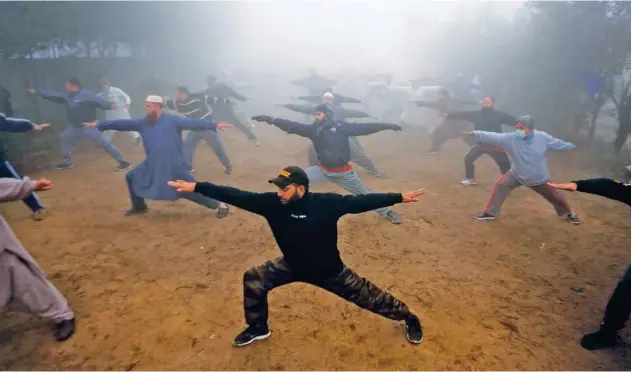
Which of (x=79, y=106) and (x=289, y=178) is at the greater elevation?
(x=289, y=178)

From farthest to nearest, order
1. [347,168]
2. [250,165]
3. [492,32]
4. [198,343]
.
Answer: [492,32] < [250,165] < [347,168] < [198,343]

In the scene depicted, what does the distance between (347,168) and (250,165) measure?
444cm

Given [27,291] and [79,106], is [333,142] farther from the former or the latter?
[79,106]

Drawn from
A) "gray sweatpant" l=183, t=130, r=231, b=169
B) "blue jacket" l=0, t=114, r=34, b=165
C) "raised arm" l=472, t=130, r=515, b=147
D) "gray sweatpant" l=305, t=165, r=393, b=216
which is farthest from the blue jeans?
"raised arm" l=472, t=130, r=515, b=147

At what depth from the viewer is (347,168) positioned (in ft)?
20.9

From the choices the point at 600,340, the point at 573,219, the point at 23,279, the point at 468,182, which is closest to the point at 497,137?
the point at 573,219

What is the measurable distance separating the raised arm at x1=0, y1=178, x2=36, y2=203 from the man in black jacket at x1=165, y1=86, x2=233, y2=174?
18.7ft

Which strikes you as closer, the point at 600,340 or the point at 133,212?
the point at 600,340

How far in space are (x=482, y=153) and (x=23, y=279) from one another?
7.53 meters

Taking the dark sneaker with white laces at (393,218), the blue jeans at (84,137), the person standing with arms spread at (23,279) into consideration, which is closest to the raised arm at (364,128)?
the dark sneaker with white laces at (393,218)

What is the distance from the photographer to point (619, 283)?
3.58m

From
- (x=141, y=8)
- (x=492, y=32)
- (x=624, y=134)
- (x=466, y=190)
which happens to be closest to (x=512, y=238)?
(x=466, y=190)

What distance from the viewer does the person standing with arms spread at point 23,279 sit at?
333 cm

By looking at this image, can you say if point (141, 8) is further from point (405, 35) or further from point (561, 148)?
point (561, 148)
